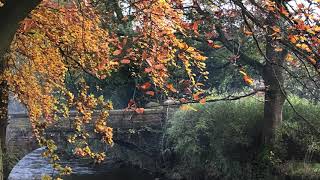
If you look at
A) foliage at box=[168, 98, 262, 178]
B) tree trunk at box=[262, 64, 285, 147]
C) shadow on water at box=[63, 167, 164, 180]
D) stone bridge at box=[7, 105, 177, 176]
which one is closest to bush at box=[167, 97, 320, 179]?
foliage at box=[168, 98, 262, 178]

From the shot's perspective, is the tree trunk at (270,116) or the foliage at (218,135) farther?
the foliage at (218,135)

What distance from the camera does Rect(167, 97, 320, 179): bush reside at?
18.0 m

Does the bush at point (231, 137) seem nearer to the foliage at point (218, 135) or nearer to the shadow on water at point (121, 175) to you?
the foliage at point (218, 135)

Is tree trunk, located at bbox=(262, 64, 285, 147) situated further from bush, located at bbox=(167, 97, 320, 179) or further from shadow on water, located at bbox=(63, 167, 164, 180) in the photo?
shadow on water, located at bbox=(63, 167, 164, 180)

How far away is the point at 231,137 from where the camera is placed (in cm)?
1920

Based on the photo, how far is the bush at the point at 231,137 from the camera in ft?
59.1

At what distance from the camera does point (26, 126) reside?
67.8ft

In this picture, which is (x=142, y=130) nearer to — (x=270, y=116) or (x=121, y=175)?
(x=121, y=175)

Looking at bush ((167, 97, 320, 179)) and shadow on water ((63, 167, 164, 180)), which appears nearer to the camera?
bush ((167, 97, 320, 179))

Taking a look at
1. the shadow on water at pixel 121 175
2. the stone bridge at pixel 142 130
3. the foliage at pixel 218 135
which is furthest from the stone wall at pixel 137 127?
the foliage at pixel 218 135

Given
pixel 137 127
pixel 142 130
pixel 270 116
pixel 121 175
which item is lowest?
pixel 121 175

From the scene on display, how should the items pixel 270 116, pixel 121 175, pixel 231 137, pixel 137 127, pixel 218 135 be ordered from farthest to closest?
pixel 121 175, pixel 137 127, pixel 218 135, pixel 231 137, pixel 270 116

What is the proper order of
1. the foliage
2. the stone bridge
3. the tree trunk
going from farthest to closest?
the stone bridge, the foliage, the tree trunk

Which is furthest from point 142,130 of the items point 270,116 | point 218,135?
point 270,116
